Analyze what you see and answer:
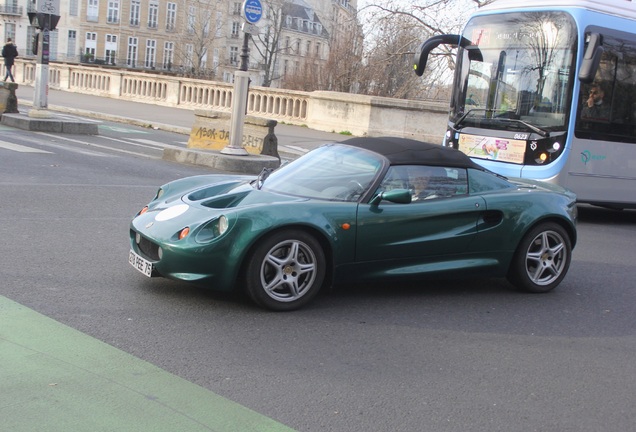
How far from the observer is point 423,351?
5430 millimetres

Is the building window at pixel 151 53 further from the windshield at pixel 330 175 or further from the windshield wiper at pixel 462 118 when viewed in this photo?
the windshield at pixel 330 175

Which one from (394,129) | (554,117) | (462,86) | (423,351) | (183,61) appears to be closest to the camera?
(423,351)

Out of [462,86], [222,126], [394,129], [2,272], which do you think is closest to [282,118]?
[394,129]

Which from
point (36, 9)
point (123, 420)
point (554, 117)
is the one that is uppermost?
point (36, 9)

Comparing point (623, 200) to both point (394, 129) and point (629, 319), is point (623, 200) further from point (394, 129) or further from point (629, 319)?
point (394, 129)

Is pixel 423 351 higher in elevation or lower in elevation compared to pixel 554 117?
lower

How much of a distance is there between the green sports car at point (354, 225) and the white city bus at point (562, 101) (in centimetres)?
462

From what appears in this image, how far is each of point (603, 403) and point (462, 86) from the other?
939cm

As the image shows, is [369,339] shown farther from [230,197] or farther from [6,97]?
[6,97]

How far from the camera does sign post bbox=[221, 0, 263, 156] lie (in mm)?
15117

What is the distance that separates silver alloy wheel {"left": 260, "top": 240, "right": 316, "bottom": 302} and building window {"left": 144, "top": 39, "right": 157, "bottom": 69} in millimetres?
85697

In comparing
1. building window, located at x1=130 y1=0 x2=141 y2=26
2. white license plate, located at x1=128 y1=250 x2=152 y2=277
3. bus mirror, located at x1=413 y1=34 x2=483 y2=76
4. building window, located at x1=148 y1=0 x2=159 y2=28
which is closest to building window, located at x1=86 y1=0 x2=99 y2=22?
building window, located at x1=130 y1=0 x2=141 y2=26

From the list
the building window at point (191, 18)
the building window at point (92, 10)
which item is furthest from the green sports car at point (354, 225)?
the building window at point (92, 10)

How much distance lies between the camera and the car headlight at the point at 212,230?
5863 millimetres
